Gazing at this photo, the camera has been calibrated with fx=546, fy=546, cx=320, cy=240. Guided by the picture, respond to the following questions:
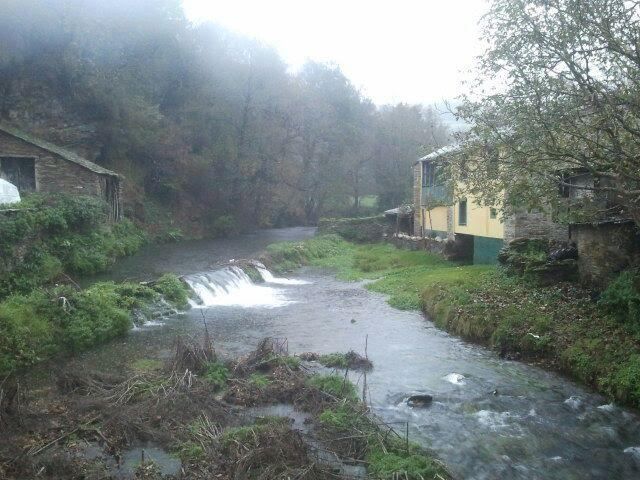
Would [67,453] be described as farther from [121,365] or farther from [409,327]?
[409,327]

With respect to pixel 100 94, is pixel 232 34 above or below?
above

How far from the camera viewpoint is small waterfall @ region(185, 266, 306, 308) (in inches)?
826

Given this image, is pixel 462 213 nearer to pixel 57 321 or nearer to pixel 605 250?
pixel 605 250

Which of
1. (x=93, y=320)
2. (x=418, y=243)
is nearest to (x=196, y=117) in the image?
(x=418, y=243)

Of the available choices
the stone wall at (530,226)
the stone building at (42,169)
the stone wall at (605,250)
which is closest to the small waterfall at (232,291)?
the stone wall at (530,226)

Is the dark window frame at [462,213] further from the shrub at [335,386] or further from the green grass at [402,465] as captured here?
the green grass at [402,465]

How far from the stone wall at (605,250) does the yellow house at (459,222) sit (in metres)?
4.03

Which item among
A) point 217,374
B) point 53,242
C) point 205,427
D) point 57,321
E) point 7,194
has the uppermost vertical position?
point 7,194

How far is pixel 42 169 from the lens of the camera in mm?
28438

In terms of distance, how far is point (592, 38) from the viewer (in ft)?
32.8

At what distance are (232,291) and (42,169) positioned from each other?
44.1ft

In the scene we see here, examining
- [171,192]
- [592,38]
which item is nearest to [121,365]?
[592,38]

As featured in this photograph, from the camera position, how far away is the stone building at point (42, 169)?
2795 cm

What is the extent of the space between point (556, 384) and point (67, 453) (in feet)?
31.0
